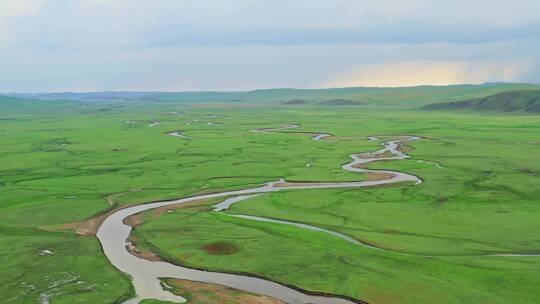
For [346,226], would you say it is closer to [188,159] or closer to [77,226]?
[77,226]

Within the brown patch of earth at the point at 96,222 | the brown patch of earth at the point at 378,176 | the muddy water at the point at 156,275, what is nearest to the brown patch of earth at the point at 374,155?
the brown patch of earth at the point at 378,176

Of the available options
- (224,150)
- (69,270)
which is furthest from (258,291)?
(224,150)

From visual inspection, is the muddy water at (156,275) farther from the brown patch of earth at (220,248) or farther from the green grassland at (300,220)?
the brown patch of earth at (220,248)

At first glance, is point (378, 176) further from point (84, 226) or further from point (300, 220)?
point (84, 226)

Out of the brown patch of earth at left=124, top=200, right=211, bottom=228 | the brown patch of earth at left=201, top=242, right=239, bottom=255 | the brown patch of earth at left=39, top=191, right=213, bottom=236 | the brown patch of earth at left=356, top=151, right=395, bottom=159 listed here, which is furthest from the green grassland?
the brown patch of earth at left=356, top=151, right=395, bottom=159

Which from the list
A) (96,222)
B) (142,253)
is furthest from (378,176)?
(142,253)

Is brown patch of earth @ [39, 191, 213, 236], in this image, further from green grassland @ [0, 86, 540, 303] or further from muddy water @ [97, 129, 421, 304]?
green grassland @ [0, 86, 540, 303]
